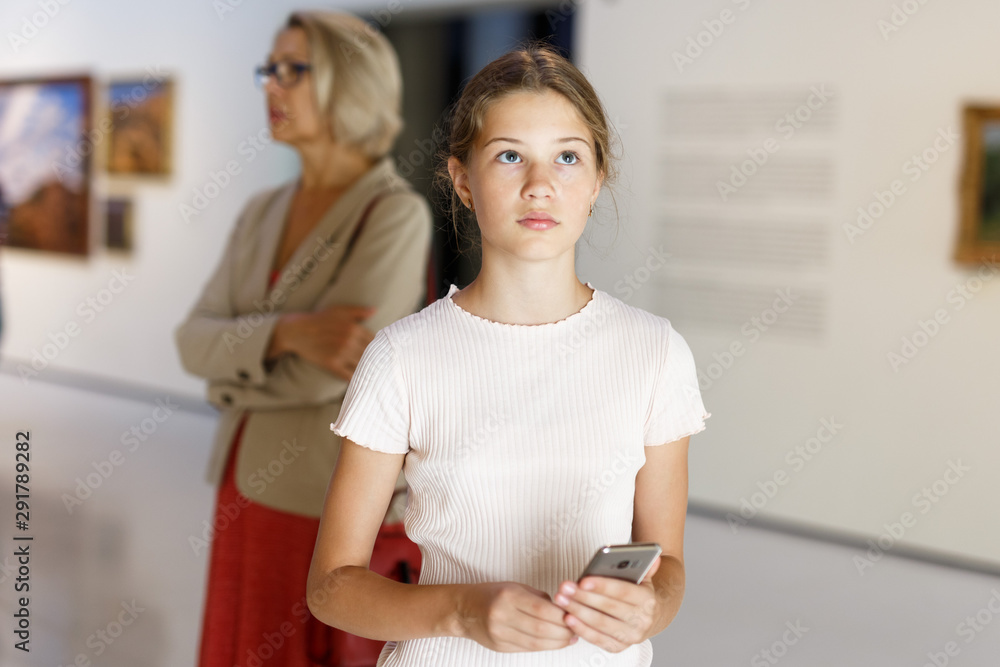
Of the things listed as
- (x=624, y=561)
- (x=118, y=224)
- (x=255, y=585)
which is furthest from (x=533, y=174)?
(x=118, y=224)

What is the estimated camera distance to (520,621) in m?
1.32

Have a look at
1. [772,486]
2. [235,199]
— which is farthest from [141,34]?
[772,486]

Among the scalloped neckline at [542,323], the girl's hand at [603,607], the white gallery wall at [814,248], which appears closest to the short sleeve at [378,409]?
the scalloped neckline at [542,323]

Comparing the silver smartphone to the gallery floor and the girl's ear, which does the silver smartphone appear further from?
the gallery floor

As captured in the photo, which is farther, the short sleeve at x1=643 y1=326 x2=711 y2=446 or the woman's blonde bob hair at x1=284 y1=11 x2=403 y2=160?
the woman's blonde bob hair at x1=284 y1=11 x2=403 y2=160

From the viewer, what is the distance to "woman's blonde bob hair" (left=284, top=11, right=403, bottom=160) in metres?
2.98

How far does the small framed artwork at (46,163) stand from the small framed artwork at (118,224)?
0.33m

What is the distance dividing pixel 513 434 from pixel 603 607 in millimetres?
323

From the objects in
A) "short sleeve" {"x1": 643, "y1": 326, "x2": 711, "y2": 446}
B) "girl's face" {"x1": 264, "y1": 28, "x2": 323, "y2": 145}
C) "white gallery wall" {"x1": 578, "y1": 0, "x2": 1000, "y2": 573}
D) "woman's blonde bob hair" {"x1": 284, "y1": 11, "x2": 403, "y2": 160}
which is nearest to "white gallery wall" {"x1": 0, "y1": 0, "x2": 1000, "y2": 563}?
"white gallery wall" {"x1": 578, "y1": 0, "x2": 1000, "y2": 573}

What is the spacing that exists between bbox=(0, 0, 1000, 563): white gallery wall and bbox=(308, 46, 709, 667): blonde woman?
11.9 feet

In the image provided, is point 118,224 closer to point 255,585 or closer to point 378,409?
point 255,585

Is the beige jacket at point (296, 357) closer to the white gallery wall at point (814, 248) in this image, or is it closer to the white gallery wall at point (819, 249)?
the white gallery wall at point (814, 248)

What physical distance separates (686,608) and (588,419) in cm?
387

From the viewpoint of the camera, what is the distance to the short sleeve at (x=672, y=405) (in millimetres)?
1562
